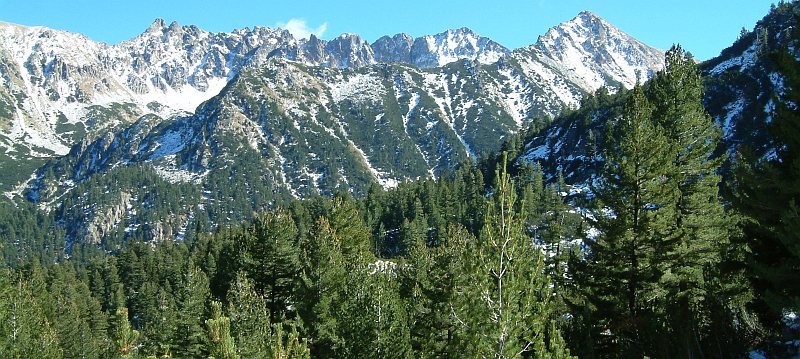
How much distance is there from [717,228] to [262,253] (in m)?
34.7

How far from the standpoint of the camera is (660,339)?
46.8 feet

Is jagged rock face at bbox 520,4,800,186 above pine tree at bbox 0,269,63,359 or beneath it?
above

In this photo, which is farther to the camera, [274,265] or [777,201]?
[274,265]

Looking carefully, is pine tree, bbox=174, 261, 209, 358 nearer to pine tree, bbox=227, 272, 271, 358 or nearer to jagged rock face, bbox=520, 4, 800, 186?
pine tree, bbox=227, 272, 271, 358

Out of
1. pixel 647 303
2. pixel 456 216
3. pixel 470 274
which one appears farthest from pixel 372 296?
pixel 456 216

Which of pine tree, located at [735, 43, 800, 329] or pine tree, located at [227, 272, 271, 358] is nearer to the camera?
pine tree, located at [735, 43, 800, 329]

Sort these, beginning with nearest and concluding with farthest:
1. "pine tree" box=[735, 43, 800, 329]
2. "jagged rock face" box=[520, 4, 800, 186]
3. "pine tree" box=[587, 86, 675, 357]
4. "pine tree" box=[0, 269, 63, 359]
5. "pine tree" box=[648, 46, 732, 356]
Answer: "pine tree" box=[735, 43, 800, 329]
"pine tree" box=[587, 86, 675, 357]
"pine tree" box=[648, 46, 732, 356]
"pine tree" box=[0, 269, 63, 359]
"jagged rock face" box=[520, 4, 800, 186]

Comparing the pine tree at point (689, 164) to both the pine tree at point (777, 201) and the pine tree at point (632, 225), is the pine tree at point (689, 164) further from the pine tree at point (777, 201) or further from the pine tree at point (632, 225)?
the pine tree at point (777, 201)

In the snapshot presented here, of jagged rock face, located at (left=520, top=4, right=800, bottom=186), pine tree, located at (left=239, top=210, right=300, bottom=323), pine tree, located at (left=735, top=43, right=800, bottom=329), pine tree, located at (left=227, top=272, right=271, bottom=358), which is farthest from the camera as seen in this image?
jagged rock face, located at (left=520, top=4, right=800, bottom=186)

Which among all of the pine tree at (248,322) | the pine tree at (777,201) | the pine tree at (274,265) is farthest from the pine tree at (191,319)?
the pine tree at (777,201)

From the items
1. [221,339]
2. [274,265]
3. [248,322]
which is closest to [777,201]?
[221,339]

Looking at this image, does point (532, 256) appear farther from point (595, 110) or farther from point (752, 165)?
point (595, 110)

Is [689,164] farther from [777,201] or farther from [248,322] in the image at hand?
[248,322]

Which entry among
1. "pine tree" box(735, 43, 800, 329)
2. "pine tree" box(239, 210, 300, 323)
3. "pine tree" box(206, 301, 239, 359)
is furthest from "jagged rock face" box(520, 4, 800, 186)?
"pine tree" box(206, 301, 239, 359)
